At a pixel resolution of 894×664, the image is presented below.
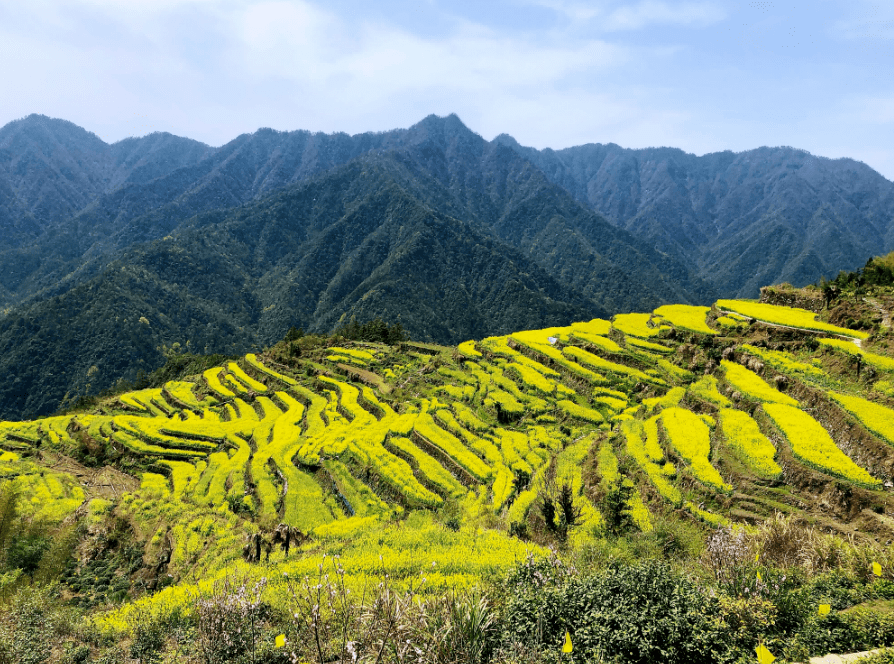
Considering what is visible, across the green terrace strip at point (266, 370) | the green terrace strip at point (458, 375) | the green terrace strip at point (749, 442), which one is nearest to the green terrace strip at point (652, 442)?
the green terrace strip at point (749, 442)

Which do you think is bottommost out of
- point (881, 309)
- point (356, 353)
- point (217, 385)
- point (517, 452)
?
point (217, 385)

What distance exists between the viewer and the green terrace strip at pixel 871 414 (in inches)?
585

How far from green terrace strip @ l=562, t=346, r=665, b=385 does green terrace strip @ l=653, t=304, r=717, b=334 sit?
5.49m

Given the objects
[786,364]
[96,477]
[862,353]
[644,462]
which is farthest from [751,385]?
[96,477]

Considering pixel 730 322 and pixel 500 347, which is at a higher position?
pixel 730 322

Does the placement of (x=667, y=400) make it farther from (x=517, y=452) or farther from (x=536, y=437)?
(x=517, y=452)

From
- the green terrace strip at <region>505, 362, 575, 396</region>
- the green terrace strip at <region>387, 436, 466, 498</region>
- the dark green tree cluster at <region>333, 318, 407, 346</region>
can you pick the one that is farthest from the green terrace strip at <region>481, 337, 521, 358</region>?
the dark green tree cluster at <region>333, 318, 407, 346</region>

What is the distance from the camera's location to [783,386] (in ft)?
68.7

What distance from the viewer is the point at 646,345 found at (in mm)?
30953

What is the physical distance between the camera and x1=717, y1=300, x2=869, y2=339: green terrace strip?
22922mm

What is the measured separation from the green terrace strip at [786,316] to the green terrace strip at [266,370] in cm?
4201

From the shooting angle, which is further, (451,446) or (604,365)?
(604,365)

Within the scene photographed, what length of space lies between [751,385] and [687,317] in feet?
42.7

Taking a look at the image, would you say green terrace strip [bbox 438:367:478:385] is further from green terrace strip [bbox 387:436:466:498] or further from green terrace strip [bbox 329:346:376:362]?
green terrace strip [bbox 329:346:376:362]
